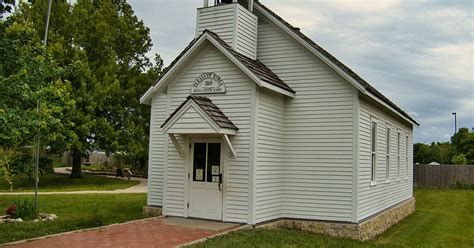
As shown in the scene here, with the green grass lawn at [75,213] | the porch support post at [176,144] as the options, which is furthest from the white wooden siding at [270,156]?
the green grass lawn at [75,213]

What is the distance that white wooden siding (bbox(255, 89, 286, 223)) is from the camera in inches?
518

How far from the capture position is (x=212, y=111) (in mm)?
12992

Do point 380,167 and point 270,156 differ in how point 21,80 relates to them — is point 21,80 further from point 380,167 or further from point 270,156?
point 380,167

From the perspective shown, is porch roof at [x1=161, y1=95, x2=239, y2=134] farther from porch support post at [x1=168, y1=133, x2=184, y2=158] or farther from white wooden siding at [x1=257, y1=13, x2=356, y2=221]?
white wooden siding at [x1=257, y1=13, x2=356, y2=221]

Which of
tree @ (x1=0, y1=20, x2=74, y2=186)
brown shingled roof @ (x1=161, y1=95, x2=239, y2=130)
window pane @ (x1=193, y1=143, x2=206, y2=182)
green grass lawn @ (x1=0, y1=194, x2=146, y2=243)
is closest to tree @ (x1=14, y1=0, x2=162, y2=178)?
green grass lawn @ (x1=0, y1=194, x2=146, y2=243)

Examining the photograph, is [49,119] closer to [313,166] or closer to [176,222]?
[176,222]

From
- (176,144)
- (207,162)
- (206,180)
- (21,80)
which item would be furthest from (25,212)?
(21,80)

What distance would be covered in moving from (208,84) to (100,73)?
20.6m

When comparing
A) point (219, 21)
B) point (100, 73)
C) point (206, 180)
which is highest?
point (100, 73)

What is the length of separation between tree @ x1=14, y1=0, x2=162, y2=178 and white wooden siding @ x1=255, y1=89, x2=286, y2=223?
1798 centimetres

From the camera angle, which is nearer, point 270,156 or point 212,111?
point 212,111

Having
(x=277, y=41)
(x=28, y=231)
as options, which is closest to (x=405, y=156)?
(x=277, y=41)

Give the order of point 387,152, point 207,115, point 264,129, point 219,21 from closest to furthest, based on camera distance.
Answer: point 207,115, point 264,129, point 219,21, point 387,152

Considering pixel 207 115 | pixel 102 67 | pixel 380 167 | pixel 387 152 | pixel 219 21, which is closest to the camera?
pixel 207 115
